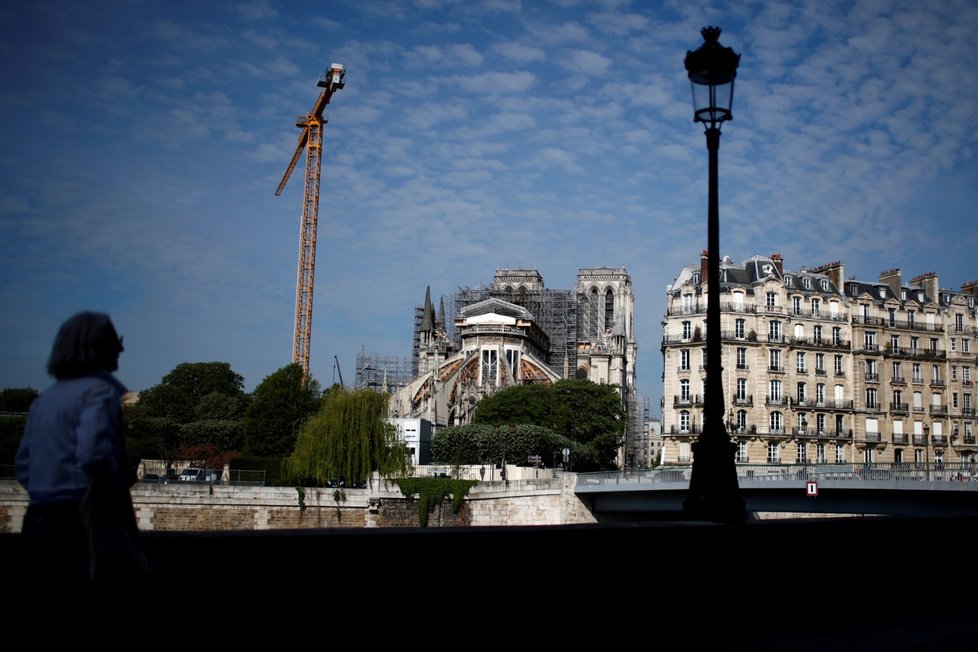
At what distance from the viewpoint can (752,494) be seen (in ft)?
139

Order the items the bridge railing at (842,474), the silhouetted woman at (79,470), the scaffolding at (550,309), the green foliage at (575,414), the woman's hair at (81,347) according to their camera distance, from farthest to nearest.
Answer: the scaffolding at (550,309) → the green foliage at (575,414) → the bridge railing at (842,474) → the woman's hair at (81,347) → the silhouetted woman at (79,470)

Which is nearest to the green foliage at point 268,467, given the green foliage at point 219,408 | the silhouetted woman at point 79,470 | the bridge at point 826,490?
the bridge at point 826,490

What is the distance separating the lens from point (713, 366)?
10.3 metres

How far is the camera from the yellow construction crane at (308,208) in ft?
337

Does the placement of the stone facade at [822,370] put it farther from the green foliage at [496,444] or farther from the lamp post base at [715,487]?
the lamp post base at [715,487]

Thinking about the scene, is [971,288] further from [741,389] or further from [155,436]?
[155,436]

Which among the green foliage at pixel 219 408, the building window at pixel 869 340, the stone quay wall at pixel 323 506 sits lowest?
the stone quay wall at pixel 323 506

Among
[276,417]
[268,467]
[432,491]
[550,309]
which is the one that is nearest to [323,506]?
[432,491]

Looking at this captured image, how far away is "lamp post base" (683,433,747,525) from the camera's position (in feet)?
31.5

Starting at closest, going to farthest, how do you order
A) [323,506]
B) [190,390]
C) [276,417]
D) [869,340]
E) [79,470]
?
[79,470] → [323,506] → [869,340] → [276,417] → [190,390]

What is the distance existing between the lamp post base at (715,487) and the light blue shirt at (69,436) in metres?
6.55

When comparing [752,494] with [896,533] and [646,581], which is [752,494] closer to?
[896,533]

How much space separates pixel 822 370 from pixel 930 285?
13156 mm

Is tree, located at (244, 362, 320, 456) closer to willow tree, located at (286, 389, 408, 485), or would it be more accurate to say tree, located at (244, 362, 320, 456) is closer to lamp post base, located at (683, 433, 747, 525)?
willow tree, located at (286, 389, 408, 485)
